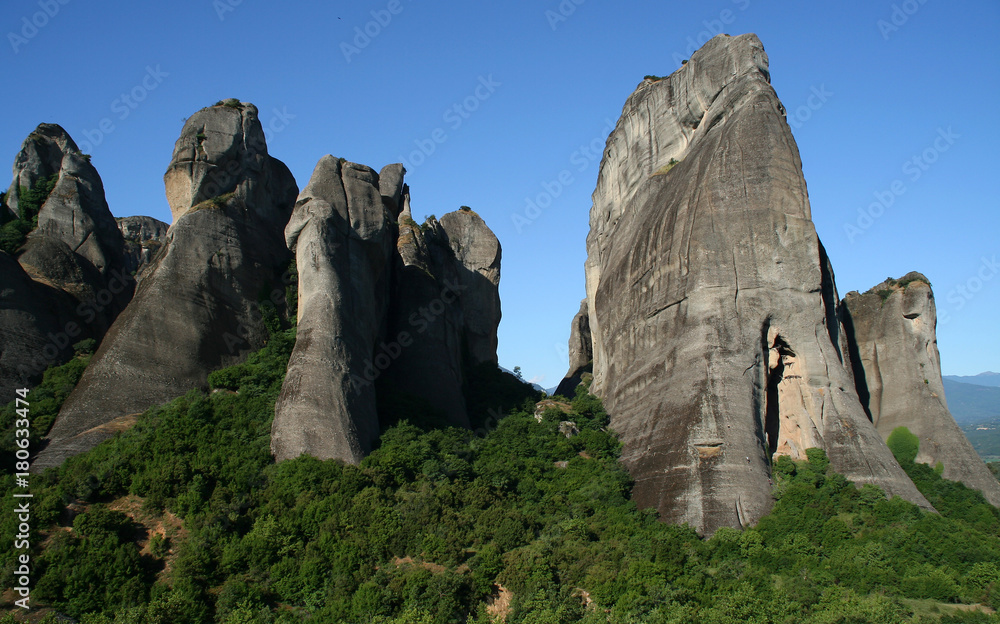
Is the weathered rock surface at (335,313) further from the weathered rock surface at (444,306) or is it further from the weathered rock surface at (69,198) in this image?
the weathered rock surface at (69,198)

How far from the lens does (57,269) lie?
110 ft

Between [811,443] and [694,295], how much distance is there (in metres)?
6.55

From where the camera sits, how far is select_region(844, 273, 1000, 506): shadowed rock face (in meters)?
34.2

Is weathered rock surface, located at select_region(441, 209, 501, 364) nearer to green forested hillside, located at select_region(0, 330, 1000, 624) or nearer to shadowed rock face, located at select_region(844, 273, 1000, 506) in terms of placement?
shadowed rock face, located at select_region(844, 273, 1000, 506)

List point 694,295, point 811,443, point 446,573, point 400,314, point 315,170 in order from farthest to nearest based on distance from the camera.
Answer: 1. point 400,314
2. point 315,170
3. point 694,295
4. point 811,443
5. point 446,573

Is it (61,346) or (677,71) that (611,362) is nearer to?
(677,71)

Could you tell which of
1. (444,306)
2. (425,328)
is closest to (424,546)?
(425,328)

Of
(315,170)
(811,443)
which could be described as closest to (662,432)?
(811,443)

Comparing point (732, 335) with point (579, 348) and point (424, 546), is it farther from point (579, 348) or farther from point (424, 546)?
point (579, 348)

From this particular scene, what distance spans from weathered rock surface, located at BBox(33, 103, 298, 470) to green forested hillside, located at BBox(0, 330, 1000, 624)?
1.85 meters

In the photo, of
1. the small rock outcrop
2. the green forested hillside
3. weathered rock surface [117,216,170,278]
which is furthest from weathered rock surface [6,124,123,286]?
weathered rock surface [117,216,170,278]

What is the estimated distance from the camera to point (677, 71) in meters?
42.1

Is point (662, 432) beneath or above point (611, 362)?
beneath

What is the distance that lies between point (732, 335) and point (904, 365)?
42.9 ft
